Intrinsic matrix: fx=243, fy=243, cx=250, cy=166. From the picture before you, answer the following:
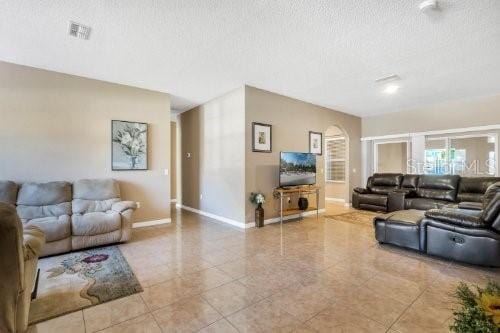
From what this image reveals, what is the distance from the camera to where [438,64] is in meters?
3.69

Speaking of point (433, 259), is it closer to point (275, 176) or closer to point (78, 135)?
point (275, 176)

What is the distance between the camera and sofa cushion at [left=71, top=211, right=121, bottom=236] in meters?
3.36

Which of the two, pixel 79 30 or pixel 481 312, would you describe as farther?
pixel 79 30

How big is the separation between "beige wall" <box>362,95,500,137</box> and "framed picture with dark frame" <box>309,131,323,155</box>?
2.33 metres

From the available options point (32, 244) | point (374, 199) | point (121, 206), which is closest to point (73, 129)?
point (121, 206)

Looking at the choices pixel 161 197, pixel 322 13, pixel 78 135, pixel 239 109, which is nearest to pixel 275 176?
pixel 239 109

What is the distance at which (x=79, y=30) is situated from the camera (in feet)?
9.06

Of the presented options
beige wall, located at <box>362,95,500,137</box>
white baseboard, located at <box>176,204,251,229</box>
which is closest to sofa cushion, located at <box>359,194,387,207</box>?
beige wall, located at <box>362,95,500,137</box>

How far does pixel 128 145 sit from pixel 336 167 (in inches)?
251

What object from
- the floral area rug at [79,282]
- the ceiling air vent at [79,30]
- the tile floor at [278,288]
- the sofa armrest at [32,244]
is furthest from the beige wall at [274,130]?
the sofa armrest at [32,244]

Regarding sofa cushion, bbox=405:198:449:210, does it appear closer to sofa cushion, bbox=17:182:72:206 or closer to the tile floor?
the tile floor

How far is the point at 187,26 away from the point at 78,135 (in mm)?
2872

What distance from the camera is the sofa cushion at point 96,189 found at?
3.92 m

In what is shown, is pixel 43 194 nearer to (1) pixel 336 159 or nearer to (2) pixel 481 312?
(2) pixel 481 312
